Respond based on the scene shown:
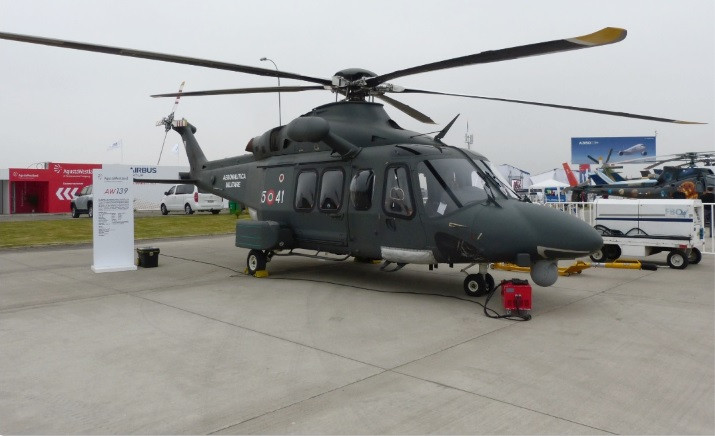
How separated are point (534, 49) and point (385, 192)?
9.93 ft

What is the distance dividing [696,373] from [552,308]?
2.40m

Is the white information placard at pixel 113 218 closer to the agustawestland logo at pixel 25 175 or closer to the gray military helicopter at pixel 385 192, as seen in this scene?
the gray military helicopter at pixel 385 192

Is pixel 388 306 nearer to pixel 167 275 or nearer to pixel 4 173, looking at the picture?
pixel 167 275

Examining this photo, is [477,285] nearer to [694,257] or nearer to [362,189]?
[362,189]

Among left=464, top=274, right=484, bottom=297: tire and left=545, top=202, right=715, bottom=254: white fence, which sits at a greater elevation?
left=545, top=202, right=715, bottom=254: white fence

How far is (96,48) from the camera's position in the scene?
235 inches

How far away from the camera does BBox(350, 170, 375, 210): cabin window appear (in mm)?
7586

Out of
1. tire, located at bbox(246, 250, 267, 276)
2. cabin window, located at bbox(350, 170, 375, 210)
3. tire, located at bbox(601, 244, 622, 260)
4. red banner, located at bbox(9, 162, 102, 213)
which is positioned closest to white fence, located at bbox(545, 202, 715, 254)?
tire, located at bbox(601, 244, 622, 260)

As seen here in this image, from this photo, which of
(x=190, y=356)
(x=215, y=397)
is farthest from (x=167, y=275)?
(x=215, y=397)

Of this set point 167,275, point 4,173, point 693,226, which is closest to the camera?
point 167,275

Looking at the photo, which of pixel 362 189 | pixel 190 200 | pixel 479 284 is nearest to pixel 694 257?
pixel 479 284

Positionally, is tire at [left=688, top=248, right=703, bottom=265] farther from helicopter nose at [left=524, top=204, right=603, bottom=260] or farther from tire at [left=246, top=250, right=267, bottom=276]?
tire at [left=246, top=250, right=267, bottom=276]

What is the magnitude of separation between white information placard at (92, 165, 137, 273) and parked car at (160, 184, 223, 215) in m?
18.4

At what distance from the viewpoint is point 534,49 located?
5043mm
